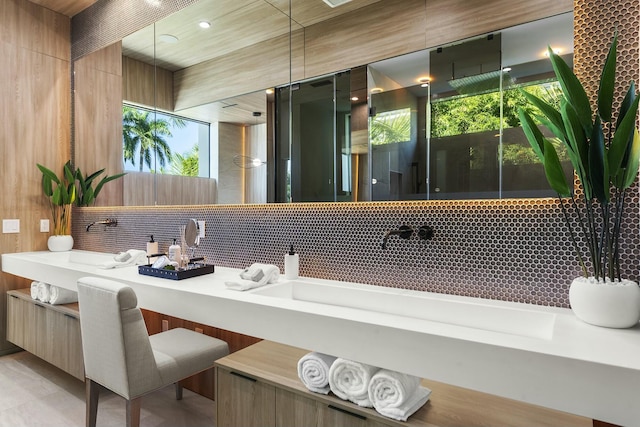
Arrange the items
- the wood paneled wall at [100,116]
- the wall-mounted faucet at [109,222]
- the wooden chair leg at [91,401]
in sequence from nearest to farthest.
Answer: the wooden chair leg at [91,401] < the wall-mounted faucet at [109,222] < the wood paneled wall at [100,116]

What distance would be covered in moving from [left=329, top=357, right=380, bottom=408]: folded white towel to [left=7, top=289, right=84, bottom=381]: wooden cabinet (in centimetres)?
188

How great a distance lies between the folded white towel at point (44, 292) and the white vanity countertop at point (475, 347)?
1674mm

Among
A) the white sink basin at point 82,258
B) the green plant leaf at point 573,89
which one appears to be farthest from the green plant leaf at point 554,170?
the white sink basin at point 82,258

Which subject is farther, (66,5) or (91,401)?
(66,5)

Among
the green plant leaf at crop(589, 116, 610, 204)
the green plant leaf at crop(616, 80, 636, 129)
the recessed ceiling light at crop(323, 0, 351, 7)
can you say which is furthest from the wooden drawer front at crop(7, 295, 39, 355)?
the green plant leaf at crop(616, 80, 636, 129)

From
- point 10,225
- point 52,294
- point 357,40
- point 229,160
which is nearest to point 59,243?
point 10,225

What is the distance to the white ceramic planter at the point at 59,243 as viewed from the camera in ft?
10.9

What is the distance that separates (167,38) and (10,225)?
2.07 m

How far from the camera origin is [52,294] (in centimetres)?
262

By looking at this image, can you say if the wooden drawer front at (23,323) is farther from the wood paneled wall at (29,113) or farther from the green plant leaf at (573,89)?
the green plant leaf at (573,89)

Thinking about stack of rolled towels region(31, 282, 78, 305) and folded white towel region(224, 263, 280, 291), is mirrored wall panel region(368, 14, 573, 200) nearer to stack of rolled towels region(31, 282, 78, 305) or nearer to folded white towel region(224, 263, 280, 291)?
folded white towel region(224, 263, 280, 291)

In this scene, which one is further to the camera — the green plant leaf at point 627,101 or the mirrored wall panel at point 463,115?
the mirrored wall panel at point 463,115

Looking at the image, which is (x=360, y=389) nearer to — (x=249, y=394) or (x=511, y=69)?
(x=249, y=394)

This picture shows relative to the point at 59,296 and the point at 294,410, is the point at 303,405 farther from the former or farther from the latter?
the point at 59,296
